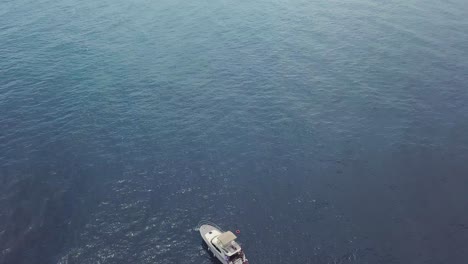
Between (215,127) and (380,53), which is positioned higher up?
(380,53)

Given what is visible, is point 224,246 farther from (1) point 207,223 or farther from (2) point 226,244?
(1) point 207,223

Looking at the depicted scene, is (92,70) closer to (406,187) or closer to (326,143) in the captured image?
(326,143)

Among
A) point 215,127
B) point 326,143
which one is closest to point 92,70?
point 215,127

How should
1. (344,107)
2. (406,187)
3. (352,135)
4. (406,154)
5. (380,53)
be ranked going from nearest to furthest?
(406,187) < (406,154) < (352,135) < (344,107) < (380,53)

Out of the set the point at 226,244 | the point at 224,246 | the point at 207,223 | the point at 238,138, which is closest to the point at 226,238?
the point at 226,244

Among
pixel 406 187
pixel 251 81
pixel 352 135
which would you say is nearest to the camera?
pixel 406 187

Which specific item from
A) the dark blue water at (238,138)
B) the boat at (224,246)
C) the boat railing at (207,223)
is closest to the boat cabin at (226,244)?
the boat at (224,246)

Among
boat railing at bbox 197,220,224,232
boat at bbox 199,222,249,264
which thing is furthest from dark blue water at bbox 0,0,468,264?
boat at bbox 199,222,249,264
